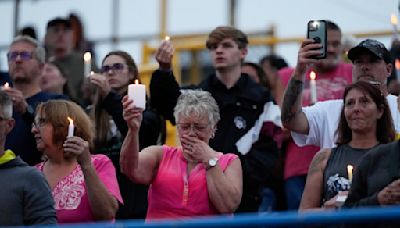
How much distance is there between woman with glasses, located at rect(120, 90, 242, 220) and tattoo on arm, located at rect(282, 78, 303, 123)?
48 centimetres

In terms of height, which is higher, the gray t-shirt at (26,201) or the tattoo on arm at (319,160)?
the tattoo on arm at (319,160)

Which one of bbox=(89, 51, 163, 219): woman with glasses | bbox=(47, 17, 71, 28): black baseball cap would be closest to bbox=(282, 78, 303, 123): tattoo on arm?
bbox=(89, 51, 163, 219): woman with glasses

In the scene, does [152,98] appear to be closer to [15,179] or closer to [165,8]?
[15,179]

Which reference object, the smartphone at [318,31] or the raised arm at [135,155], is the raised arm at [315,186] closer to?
the smartphone at [318,31]

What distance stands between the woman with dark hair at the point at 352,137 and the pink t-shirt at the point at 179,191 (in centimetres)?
65

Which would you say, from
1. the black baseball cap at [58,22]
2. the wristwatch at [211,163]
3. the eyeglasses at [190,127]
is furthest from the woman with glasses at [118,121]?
the black baseball cap at [58,22]

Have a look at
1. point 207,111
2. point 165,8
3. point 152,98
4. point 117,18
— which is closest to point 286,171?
point 152,98

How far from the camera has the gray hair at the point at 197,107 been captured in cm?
909

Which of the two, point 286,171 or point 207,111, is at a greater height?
point 207,111

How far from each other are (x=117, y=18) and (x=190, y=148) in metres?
9.57

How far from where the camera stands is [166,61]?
33.3 ft

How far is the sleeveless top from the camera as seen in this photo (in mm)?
8469

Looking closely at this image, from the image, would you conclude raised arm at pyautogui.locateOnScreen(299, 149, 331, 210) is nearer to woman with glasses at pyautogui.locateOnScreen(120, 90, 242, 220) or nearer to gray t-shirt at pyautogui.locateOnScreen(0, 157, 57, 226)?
woman with glasses at pyautogui.locateOnScreen(120, 90, 242, 220)

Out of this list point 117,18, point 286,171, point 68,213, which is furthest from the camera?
point 117,18
